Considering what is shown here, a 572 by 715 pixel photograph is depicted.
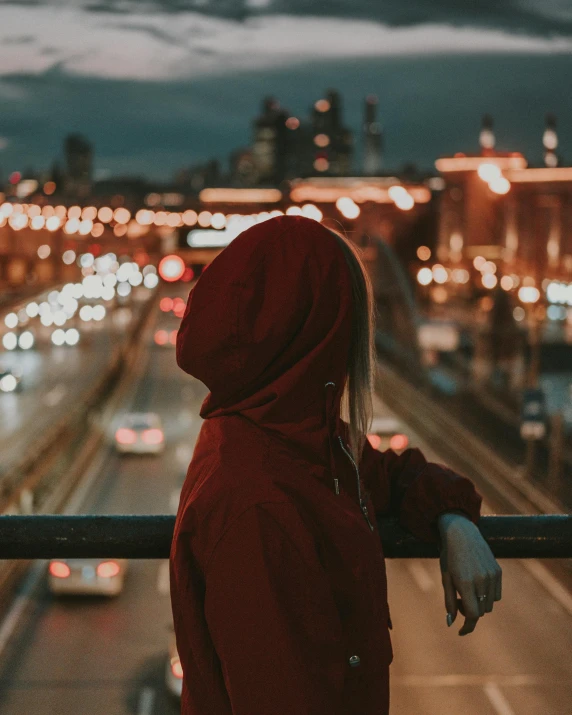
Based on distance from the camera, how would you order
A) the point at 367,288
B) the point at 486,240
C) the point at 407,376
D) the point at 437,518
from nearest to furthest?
1. the point at 367,288
2. the point at 437,518
3. the point at 486,240
4. the point at 407,376

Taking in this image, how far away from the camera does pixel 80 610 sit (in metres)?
14.7

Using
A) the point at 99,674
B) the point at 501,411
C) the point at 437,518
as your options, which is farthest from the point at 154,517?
the point at 501,411

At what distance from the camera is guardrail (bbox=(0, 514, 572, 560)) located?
6.87 feet

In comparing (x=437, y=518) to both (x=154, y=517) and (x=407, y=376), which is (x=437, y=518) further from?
(x=407, y=376)

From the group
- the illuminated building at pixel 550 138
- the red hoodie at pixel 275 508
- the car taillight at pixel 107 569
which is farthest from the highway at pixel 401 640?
the illuminated building at pixel 550 138

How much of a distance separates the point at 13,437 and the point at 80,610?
1942 cm

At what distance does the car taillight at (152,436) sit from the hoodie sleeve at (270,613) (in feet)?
87.6

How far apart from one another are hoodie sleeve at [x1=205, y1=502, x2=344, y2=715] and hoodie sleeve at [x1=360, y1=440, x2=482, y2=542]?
57 centimetres

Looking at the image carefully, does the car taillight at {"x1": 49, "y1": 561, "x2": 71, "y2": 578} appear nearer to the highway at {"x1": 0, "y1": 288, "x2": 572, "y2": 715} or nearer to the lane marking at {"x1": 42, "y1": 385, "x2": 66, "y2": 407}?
the highway at {"x1": 0, "y1": 288, "x2": 572, "y2": 715}

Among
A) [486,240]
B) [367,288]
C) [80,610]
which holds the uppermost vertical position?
[367,288]

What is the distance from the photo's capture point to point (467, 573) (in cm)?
176

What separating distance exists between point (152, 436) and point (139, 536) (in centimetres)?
2627

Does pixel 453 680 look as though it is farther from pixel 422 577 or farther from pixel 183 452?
pixel 183 452

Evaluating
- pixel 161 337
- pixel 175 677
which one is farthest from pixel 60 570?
pixel 161 337
